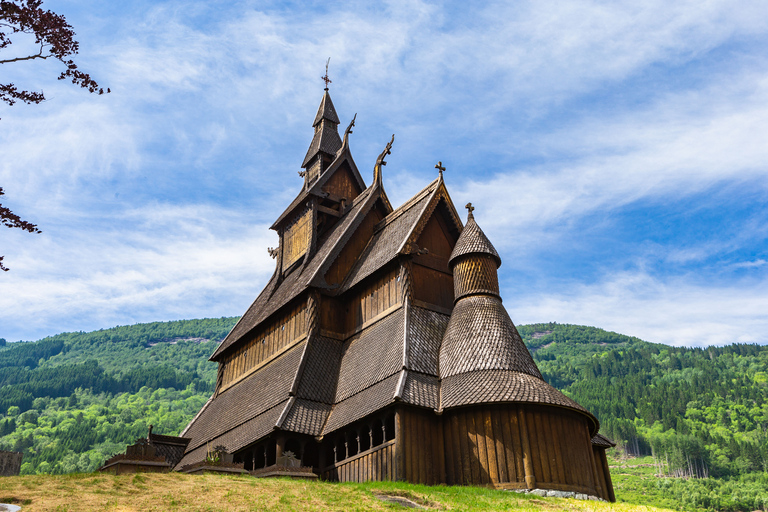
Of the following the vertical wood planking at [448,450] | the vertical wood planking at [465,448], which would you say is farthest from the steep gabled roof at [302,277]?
the vertical wood planking at [465,448]

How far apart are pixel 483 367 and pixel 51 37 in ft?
58.2

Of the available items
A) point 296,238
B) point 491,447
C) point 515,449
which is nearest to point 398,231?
point 296,238

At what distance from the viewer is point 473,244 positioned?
2912 centimetres

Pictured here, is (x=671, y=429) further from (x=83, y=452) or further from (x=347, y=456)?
(x=347, y=456)

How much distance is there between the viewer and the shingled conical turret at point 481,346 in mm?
23234

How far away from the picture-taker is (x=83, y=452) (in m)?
113

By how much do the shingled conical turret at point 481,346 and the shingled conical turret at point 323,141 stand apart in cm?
1601

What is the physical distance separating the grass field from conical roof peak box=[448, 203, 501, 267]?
1123 centimetres

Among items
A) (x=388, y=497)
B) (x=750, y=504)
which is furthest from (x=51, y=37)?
(x=750, y=504)

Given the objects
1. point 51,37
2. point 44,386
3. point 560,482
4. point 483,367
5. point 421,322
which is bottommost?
point 560,482

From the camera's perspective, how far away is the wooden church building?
2269 cm

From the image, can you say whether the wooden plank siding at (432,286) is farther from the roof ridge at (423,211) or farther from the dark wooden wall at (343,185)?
the dark wooden wall at (343,185)

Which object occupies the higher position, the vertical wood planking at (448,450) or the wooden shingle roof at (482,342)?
the wooden shingle roof at (482,342)

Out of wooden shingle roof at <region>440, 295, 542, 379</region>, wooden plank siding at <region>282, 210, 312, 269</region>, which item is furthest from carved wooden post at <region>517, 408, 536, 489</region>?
wooden plank siding at <region>282, 210, 312, 269</region>
